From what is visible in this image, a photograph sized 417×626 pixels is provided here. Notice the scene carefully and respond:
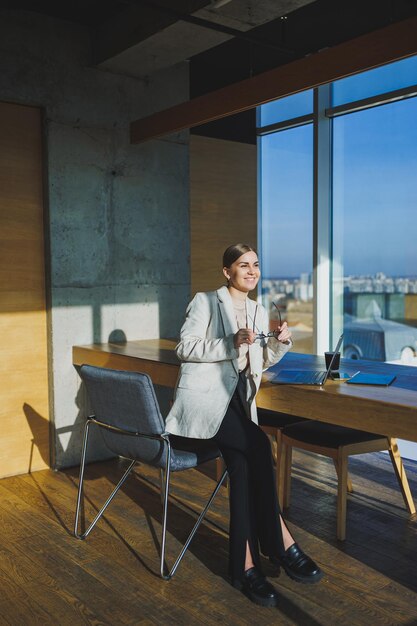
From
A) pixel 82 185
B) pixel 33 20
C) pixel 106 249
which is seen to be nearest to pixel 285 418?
pixel 106 249

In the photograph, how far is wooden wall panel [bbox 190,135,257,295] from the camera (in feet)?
18.8

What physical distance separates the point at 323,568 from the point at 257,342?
1.11 m

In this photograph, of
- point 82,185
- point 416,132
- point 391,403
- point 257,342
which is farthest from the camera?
point 416,132

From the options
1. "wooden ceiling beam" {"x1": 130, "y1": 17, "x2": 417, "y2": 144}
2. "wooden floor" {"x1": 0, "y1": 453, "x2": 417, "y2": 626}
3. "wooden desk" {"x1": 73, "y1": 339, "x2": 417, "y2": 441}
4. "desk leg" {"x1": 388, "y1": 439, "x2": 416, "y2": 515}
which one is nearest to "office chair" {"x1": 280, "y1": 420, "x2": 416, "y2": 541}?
A: "desk leg" {"x1": 388, "y1": 439, "x2": 416, "y2": 515}

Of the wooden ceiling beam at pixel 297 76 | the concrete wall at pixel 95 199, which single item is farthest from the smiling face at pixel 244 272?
the concrete wall at pixel 95 199

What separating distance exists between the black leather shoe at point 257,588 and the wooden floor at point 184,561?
0.04 metres

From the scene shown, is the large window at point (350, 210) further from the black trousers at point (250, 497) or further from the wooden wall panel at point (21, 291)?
the black trousers at point (250, 497)

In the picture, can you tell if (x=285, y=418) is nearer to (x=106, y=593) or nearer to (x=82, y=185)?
(x=106, y=593)

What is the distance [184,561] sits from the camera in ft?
10.1

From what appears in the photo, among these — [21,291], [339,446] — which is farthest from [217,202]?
[339,446]

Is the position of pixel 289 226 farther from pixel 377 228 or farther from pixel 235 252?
pixel 235 252

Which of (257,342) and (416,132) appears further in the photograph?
(416,132)

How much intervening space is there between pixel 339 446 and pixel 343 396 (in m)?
0.49

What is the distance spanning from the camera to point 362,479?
4203mm
